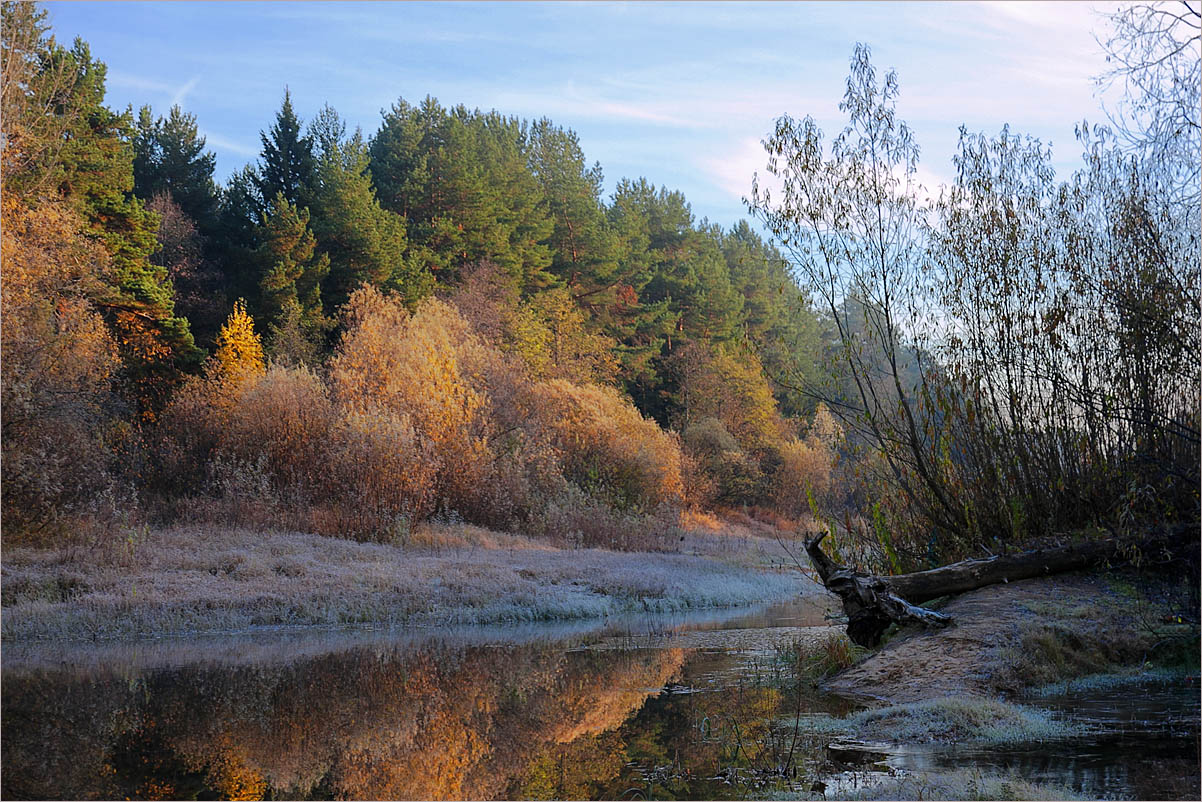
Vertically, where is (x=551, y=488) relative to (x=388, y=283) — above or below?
below

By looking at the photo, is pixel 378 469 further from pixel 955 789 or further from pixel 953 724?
pixel 955 789

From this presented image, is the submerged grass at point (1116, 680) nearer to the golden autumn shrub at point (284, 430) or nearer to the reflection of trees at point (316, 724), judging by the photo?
the reflection of trees at point (316, 724)

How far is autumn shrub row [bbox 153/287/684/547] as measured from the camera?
2638 cm

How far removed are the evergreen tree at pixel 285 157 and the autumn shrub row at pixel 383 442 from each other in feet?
30.4

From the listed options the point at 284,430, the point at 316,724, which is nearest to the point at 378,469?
the point at 284,430

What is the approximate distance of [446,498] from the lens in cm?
2903

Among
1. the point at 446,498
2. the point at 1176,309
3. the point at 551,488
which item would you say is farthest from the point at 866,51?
the point at 551,488

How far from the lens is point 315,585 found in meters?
18.2

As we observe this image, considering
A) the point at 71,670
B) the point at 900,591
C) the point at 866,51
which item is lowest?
the point at 71,670

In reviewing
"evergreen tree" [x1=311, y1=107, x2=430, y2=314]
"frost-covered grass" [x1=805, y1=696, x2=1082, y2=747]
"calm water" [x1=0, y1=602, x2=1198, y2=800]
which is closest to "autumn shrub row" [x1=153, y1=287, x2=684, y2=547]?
"evergreen tree" [x1=311, y1=107, x2=430, y2=314]

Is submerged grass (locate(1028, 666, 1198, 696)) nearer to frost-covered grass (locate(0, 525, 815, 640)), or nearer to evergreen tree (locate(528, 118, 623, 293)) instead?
frost-covered grass (locate(0, 525, 815, 640))

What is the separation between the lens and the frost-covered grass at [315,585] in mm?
15906

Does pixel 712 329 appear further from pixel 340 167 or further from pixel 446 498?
pixel 446 498

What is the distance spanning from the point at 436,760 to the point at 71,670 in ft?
22.2
